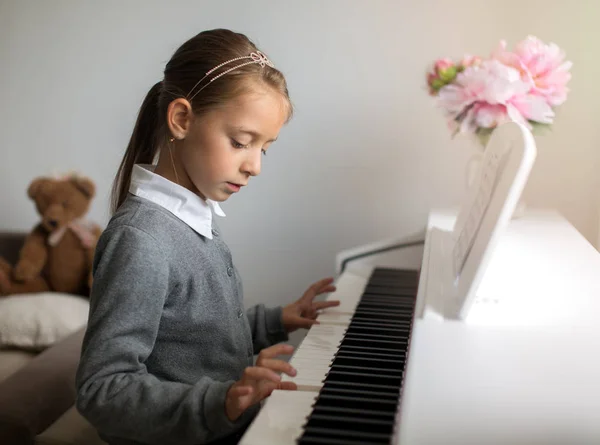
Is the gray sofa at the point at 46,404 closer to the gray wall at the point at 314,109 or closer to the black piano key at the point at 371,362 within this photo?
the black piano key at the point at 371,362

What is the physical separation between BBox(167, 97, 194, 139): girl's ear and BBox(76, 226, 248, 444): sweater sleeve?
215 mm

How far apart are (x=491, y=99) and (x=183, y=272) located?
0.88m

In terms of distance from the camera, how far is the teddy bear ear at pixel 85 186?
91.0 inches

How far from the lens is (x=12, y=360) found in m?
1.94

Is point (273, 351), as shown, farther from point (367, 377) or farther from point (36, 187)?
point (36, 187)

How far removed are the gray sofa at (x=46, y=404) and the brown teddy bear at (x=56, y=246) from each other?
0.49 metres

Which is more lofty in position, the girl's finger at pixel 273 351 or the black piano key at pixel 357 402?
the girl's finger at pixel 273 351

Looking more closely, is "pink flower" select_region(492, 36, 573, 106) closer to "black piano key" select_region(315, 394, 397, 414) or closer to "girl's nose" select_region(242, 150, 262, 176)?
"girl's nose" select_region(242, 150, 262, 176)

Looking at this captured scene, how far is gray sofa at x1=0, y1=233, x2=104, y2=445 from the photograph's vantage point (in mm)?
1464

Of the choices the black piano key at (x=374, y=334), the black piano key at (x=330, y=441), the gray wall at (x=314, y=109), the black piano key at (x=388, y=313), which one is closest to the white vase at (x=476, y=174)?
the gray wall at (x=314, y=109)

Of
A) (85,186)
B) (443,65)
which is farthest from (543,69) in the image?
(85,186)

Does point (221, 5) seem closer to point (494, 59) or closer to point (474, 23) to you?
point (474, 23)

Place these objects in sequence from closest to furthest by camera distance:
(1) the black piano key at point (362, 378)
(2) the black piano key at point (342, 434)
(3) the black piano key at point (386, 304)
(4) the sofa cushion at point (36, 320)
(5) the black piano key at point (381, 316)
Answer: (2) the black piano key at point (342, 434)
(1) the black piano key at point (362, 378)
(5) the black piano key at point (381, 316)
(3) the black piano key at point (386, 304)
(4) the sofa cushion at point (36, 320)

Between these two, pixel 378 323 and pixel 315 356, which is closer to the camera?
pixel 315 356
